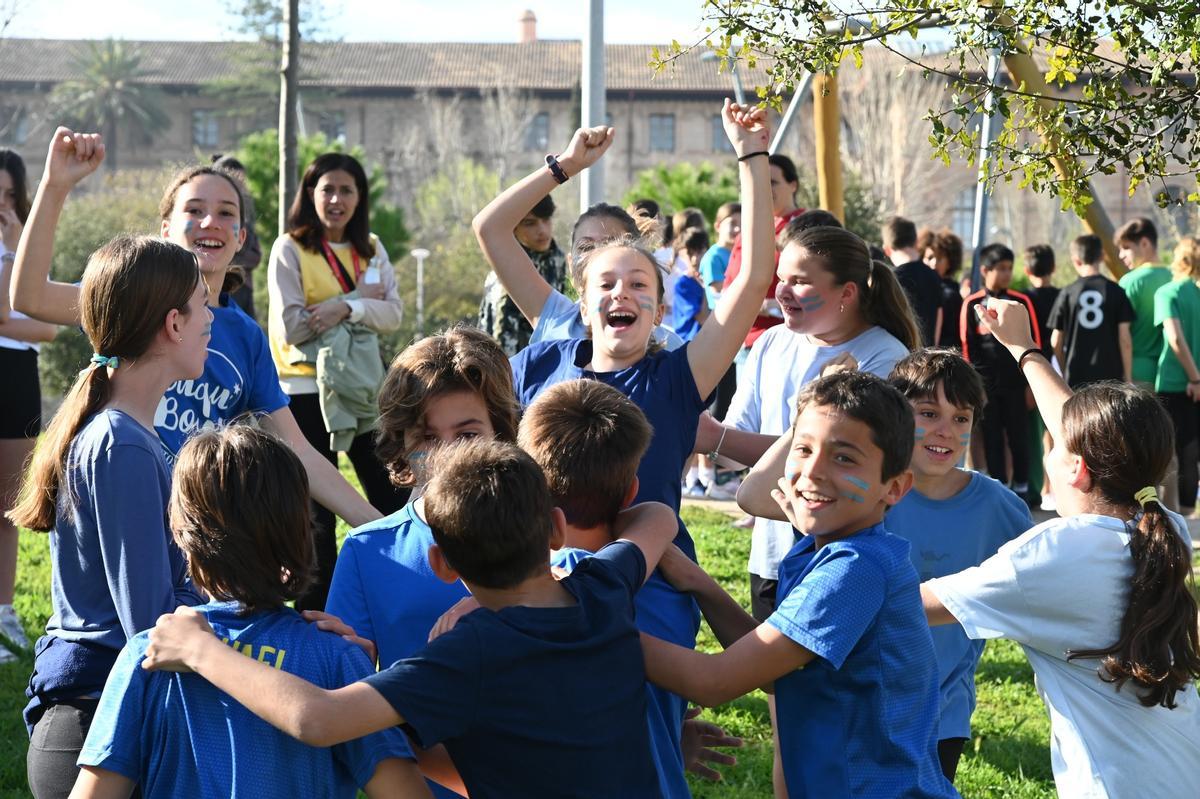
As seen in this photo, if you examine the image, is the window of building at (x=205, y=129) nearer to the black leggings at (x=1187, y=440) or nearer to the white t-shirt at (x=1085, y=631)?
the black leggings at (x=1187, y=440)

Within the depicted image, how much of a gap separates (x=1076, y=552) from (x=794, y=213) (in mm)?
4947

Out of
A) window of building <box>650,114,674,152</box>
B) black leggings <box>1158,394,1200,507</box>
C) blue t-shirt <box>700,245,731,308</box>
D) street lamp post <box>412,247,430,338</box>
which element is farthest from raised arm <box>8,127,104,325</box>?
window of building <box>650,114,674,152</box>

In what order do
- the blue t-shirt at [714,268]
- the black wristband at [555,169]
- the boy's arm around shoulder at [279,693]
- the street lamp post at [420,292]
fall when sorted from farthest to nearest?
the street lamp post at [420,292] → the blue t-shirt at [714,268] → the black wristband at [555,169] → the boy's arm around shoulder at [279,693]

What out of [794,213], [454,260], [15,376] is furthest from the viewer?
[454,260]

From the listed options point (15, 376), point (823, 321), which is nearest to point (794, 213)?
point (823, 321)

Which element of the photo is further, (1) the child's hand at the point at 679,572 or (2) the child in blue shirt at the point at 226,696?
(1) the child's hand at the point at 679,572

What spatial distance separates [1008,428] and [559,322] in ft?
22.3

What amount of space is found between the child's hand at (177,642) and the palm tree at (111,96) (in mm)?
73544

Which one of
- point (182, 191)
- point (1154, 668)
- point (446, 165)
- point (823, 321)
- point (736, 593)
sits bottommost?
point (736, 593)

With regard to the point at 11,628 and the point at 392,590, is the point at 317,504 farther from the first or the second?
the point at 392,590

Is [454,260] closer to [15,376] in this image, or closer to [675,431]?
[15,376]

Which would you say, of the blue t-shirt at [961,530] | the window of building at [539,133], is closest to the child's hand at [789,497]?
the blue t-shirt at [961,530]

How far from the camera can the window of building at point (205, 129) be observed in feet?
229

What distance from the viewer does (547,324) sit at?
14.0 feet
